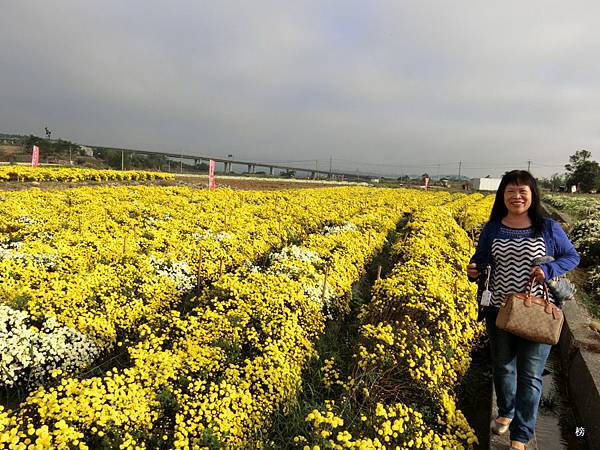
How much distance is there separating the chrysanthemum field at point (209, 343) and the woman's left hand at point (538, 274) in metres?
1.46

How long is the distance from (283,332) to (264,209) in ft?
30.9

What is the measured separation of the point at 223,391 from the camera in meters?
3.47

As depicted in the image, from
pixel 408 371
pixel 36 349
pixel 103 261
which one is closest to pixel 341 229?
pixel 103 261

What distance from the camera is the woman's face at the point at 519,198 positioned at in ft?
10.0

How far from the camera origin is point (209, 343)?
4332 millimetres

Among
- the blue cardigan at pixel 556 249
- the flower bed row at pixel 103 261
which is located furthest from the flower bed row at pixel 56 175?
the blue cardigan at pixel 556 249

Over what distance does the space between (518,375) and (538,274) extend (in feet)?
2.82

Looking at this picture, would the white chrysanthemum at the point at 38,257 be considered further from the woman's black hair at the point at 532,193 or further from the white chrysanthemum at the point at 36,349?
the woman's black hair at the point at 532,193

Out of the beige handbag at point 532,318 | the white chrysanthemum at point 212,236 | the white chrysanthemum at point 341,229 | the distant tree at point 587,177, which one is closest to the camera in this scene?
the beige handbag at point 532,318

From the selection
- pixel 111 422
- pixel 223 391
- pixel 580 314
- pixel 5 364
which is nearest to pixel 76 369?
pixel 5 364

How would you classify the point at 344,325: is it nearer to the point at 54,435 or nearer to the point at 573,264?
the point at 573,264

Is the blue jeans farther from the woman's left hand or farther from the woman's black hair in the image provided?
the woman's black hair

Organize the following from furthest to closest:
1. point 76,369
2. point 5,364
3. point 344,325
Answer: point 344,325, point 76,369, point 5,364

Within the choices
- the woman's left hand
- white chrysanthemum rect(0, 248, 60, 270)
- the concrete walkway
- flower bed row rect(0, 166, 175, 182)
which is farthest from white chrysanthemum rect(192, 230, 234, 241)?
flower bed row rect(0, 166, 175, 182)
